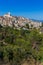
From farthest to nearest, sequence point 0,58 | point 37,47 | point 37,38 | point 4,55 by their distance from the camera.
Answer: point 37,38
point 37,47
point 0,58
point 4,55

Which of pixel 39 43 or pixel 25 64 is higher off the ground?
pixel 39 43

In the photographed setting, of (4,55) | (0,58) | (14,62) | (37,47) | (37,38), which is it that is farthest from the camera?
(37,38)

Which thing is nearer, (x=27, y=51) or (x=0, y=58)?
(x=27, y=51)

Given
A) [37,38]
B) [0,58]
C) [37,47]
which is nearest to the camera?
[0,58]

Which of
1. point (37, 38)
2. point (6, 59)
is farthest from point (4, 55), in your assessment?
point (37, 38)

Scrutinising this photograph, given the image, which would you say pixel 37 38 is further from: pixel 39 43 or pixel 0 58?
pixel 0 58

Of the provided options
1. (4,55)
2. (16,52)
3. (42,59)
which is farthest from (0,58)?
(42,59)

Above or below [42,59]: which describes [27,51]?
above

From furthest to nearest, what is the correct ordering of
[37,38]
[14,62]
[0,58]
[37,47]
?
[37,38], [37,47], [0,58], [14,62]

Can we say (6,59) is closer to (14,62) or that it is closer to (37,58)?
(14,62)
